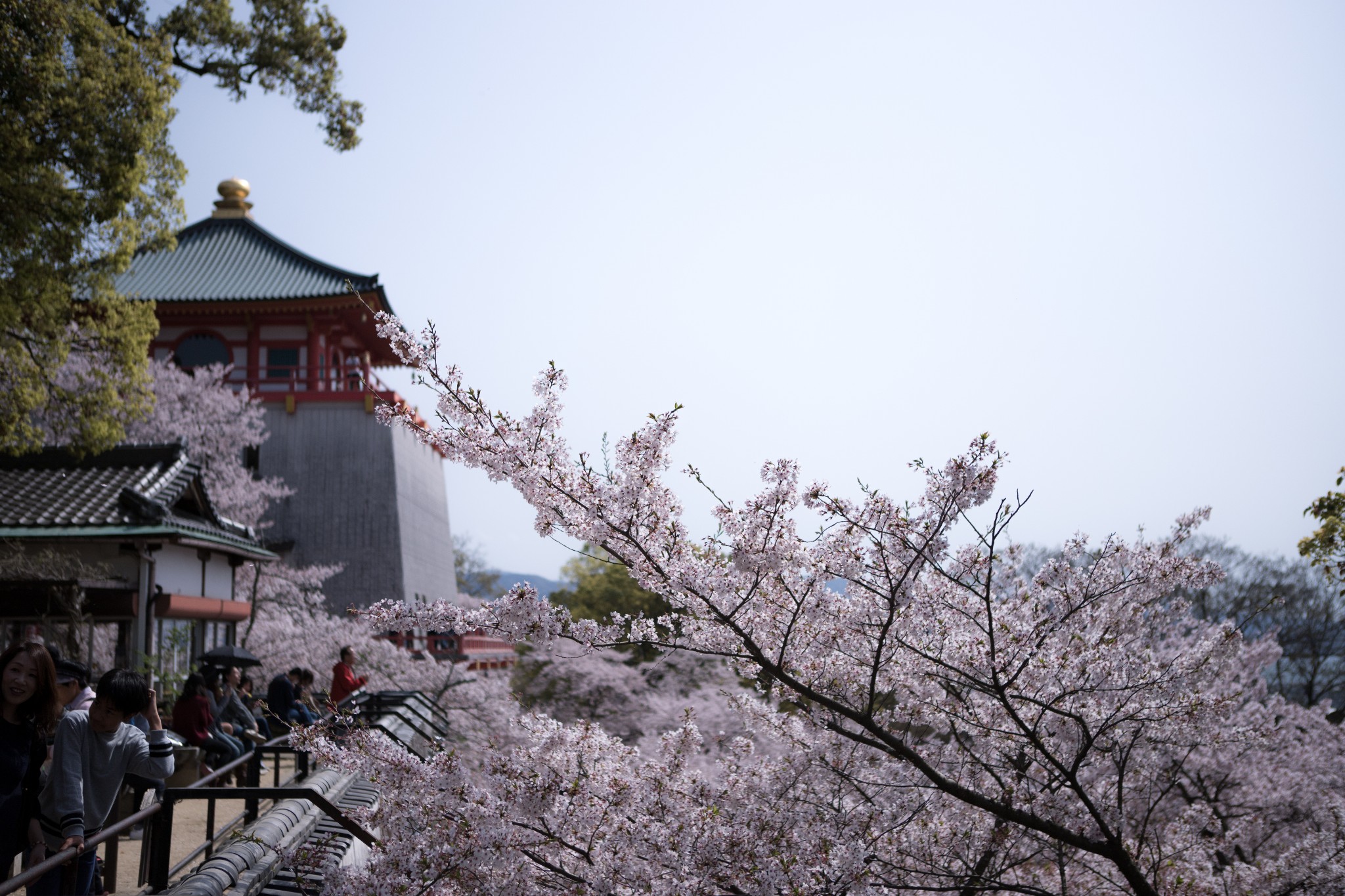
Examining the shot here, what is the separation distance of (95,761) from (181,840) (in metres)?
2.80

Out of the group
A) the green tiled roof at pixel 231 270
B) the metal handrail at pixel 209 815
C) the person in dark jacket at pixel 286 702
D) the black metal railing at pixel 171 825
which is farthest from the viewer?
the green tiled roof at pixel 231 270

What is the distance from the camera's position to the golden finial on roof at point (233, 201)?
27.1 m

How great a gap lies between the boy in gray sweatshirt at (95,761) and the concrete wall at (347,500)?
17533 mm

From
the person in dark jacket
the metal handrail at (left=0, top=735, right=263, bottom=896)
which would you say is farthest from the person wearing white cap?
the person in dark jacket

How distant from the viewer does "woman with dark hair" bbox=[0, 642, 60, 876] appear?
3379 mm

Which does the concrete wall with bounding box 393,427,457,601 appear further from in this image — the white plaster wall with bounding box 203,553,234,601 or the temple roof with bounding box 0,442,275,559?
the temple roof with bounding box 0,442,275,559

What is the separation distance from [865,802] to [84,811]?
3340 mm

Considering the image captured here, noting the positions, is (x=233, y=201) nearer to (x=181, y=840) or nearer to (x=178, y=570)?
(x=178, y=570)

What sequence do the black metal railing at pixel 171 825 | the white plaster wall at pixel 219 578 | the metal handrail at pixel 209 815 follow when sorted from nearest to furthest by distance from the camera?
the metal handrail at pixel 209 815
the black metal railing at pixel 171 825
the white plaster wall at pixel 219 578

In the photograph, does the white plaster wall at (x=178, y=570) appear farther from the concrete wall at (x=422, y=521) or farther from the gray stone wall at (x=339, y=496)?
the gray stone wall at (x=339, y=496)

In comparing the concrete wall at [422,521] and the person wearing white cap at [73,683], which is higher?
the concrete wall at [422,521]

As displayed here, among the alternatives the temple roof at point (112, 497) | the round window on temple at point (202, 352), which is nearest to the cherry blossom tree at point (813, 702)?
the temple roof at point (112, 497)

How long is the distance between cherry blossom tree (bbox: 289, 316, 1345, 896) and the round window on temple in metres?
21.7

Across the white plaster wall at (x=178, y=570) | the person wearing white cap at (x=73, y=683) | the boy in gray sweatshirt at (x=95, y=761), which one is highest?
the white plaster wall at (x=178, y=570)
